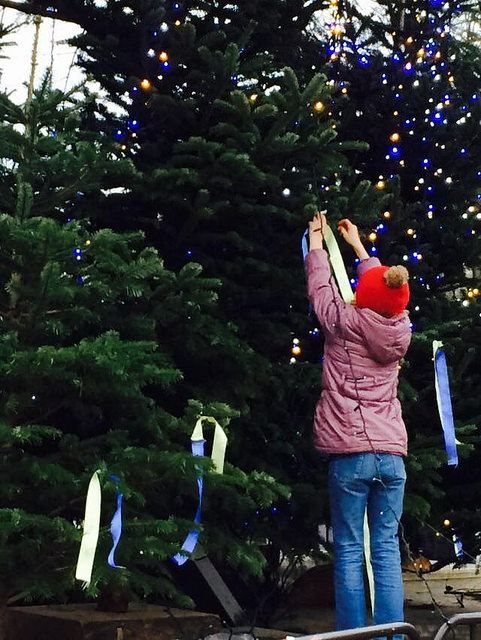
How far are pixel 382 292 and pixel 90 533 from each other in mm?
1872

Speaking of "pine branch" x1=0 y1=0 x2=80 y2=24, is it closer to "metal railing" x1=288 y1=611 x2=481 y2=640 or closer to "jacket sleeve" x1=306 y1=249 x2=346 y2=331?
"jacket sleeve" x1=306 y1=249 x2=346 y2=331

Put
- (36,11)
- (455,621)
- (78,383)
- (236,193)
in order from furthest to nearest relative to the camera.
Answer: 1. (36,11)
2. (236,193)
3. (78,383)
4. (455,621)

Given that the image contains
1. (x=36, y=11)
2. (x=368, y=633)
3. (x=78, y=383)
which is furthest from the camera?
(x=36, y=11)

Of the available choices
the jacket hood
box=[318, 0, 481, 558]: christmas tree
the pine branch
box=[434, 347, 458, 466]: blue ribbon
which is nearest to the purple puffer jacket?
the jacket hood

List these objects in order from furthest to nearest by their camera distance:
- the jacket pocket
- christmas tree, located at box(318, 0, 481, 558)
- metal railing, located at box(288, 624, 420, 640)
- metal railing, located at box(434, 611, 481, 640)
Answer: christmas tree, located at box(318, 0, 481, 558) → the jacket pocket → metal railing, located at box(434, 611, 481, 640) → metal railing, located at box(288, 624, 420, 640)

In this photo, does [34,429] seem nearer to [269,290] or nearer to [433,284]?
[269,290]

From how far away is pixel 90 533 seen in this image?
3699mm

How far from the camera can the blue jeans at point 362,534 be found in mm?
4309

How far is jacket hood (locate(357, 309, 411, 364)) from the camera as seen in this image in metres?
4.47

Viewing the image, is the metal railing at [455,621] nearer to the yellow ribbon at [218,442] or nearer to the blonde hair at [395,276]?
the yellow ribbon at [218,442]

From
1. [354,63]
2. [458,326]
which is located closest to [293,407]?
[458,326]

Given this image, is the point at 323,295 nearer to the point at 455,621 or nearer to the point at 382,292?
the point at 382,292

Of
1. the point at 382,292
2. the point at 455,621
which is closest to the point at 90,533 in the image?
the point at 455,621

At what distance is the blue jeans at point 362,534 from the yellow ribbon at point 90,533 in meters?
1.26
